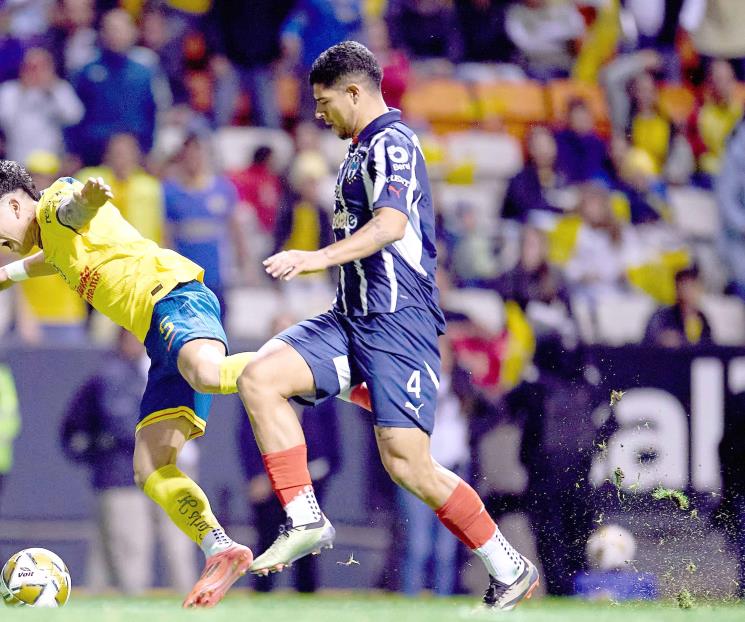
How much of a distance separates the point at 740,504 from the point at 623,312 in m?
3.48

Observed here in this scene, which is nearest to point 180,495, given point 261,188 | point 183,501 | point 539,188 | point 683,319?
point 183,501

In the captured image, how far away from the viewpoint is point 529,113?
14.0 m

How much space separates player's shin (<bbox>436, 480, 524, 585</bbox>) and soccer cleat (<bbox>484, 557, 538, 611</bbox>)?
0.03 m

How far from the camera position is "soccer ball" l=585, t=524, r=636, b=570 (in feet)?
27.4

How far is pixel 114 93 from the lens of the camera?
39.8 ft

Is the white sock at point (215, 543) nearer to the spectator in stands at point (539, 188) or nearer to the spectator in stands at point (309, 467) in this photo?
the spectator in stands at point (309, 467)

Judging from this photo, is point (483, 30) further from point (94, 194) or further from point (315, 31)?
point (94, 194)

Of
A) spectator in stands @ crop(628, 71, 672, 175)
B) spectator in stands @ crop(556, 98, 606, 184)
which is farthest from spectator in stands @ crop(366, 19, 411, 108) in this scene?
spectator in stands @ crop(628, 71, 672, 175)

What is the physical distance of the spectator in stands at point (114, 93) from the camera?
1209cm

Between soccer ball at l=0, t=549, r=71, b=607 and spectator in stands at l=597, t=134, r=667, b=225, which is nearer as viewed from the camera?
soccer ball at l=0, t=549, r=71, b=607

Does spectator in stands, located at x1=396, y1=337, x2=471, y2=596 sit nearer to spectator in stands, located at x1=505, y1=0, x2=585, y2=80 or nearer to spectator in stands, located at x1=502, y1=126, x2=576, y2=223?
spectator in stands, located at x1=502, y1=126, x2=576, y2=223

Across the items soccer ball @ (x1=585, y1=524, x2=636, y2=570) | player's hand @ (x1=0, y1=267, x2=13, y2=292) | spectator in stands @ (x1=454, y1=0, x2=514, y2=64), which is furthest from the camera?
spectator in stands @ (x1=454, y1=0, x2=514, y2=64)

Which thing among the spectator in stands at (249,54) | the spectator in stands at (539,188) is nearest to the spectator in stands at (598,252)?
the spectator in stands at (539,188)

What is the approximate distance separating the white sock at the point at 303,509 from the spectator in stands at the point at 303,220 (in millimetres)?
5955
